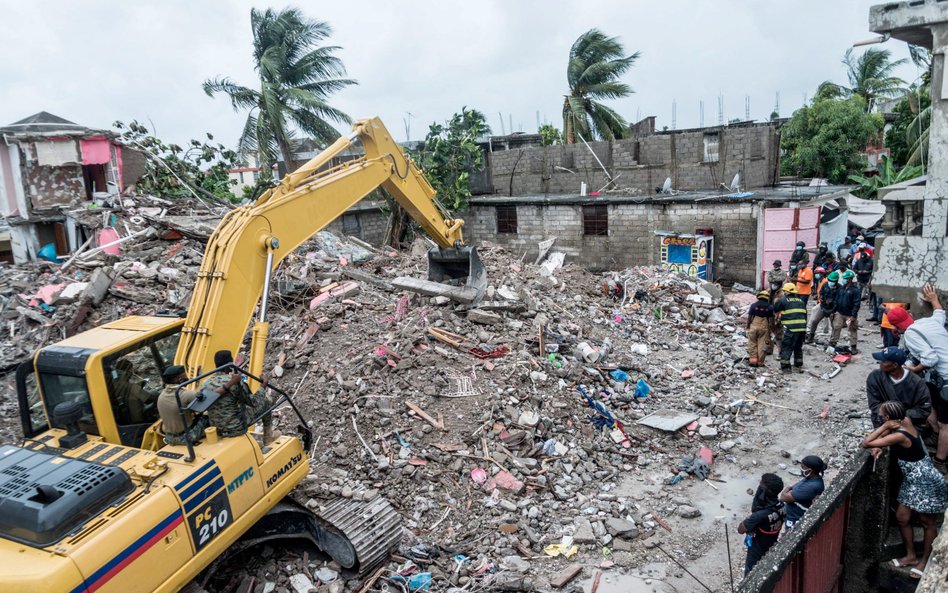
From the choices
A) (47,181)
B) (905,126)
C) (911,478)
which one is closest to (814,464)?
(911,478)

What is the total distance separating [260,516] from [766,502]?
13.3ft

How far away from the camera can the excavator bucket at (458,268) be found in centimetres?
986

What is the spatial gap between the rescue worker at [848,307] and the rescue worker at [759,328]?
1.28m

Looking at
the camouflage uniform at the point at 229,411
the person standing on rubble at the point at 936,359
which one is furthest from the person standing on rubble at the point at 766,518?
the camouflage uniform at the point at 229,411

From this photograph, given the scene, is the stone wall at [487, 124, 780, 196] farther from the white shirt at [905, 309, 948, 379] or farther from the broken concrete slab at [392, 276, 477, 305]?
the white shirt at [905, 309, 948, 379]

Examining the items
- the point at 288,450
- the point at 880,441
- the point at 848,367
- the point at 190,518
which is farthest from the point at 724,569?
the point at 848,367

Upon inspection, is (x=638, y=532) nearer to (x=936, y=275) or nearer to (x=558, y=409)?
(x=558, y=409)

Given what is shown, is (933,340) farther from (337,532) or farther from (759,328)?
(337,532)

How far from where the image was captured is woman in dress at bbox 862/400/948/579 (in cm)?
452

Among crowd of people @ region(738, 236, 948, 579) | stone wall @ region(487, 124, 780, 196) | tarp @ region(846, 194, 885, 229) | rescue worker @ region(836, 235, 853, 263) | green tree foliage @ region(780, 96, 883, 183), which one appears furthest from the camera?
green tree foliage @ region(780, 96, 883, 183)

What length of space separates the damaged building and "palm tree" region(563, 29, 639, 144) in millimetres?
15084

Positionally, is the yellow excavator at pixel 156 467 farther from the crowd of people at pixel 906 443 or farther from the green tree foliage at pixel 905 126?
the green tree foliage at pixel 905 126

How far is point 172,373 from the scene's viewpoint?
15.3 ft

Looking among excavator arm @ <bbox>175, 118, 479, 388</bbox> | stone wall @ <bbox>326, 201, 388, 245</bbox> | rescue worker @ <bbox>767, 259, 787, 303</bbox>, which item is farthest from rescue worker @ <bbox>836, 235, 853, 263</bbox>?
stone wall @ <bbox>326, 201, 388, 245</bbox>
